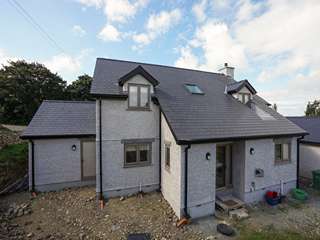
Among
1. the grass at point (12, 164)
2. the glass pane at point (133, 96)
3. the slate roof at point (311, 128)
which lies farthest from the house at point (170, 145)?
Answer: the slate roof at point (311, 128)

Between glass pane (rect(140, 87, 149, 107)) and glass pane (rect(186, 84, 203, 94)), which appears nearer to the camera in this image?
glass pane (rect(140, 87, 149, 107))

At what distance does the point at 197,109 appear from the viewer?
8695 millimetres

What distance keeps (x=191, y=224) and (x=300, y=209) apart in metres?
5.53

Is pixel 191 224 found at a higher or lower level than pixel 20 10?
lower

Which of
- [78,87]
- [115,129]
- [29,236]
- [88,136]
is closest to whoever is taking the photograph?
[29,236]

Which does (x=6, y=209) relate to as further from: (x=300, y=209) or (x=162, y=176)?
(x=300, y=209)

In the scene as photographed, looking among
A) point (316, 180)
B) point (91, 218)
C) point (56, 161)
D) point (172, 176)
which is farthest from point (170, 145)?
point (316, 180)

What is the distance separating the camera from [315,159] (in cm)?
1117

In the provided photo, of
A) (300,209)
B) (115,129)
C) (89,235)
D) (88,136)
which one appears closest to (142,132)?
(115,129)

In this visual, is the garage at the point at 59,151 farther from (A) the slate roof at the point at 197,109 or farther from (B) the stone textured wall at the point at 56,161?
(A) the slate roof at the point at 197,109

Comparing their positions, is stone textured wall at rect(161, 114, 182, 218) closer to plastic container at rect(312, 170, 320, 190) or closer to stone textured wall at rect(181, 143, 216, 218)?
stone textured wall at rect(181, 143, 216, 218)

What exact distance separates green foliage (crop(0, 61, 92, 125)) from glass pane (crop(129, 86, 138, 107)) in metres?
27.2

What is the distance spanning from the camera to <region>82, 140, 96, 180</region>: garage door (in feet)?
32.0

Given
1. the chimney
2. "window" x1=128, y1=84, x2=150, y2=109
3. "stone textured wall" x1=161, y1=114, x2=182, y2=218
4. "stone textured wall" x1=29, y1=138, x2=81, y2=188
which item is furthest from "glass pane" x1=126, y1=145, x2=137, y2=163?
the chimney
